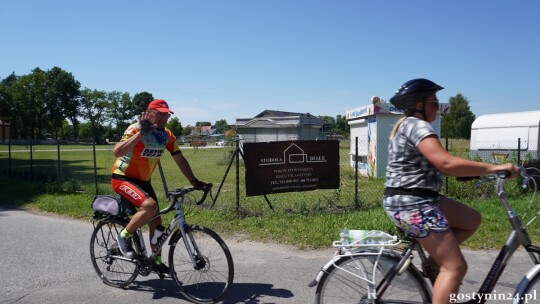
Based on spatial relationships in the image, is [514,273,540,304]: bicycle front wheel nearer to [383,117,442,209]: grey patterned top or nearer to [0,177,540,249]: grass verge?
[383,117,442,209]: grey patterned top

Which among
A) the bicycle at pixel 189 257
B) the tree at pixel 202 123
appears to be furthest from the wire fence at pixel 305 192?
the tree at pixel 202 123

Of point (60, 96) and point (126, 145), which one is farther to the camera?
point (60, 96)

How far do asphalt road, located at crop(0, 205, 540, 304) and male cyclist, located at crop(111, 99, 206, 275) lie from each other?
45 centimetres

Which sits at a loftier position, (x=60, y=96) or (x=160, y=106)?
(x=60, y=96)

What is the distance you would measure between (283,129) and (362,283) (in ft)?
75.0

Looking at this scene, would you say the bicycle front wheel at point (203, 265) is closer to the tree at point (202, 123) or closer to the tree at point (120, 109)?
the tree at point (120, 109)

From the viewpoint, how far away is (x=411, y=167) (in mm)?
2670

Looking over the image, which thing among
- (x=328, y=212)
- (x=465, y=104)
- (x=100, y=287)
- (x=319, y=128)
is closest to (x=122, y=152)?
(x=100, y=287)

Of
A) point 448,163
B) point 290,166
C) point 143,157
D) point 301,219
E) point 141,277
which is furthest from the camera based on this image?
point 290,166

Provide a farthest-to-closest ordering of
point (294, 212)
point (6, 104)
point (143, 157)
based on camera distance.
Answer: point (6, 104) → point (294, 212) → point (143, 157)

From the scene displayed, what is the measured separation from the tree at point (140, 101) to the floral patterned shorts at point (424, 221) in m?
96.3

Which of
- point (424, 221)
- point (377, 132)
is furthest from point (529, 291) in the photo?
point (377, 132)

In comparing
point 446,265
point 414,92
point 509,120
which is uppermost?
point 509,120

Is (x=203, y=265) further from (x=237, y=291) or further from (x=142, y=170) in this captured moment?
(x=142, y=170)
